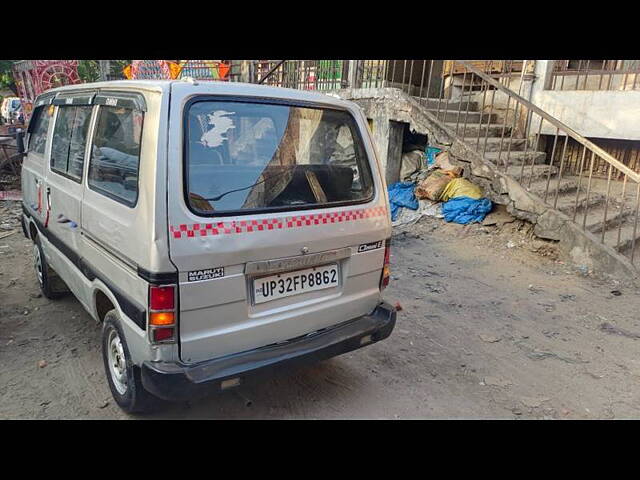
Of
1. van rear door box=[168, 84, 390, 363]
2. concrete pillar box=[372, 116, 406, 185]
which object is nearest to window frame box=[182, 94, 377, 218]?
van rear door box=[168, 84, 390, 363]

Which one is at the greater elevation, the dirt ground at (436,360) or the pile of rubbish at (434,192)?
the pile of rubbish at (434,192)

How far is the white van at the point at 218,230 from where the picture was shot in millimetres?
2102

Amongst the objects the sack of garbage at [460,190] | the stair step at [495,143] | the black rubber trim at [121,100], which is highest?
the black rubber trim at [121,100]

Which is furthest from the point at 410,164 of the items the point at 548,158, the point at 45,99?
the point at 45,99

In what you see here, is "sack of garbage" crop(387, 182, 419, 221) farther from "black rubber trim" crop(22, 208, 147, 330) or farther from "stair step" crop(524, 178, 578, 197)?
"black rubber trim" crop(22, 208, 147, 330)

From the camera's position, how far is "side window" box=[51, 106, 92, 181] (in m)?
2.92

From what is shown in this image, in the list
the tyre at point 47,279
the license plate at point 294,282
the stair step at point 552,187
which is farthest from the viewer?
the stair step at point 552,187

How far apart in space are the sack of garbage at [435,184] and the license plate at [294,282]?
15.8 feet

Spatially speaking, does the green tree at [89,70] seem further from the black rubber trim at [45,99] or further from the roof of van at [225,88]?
the roof of van at [225,88]

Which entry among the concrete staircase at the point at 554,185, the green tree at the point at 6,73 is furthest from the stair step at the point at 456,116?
the green tree at the point at 6,73

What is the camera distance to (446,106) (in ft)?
25.9

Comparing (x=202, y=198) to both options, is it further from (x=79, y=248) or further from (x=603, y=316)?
(x=603, y=316)

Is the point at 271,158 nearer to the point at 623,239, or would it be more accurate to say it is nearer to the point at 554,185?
the point at 623,239

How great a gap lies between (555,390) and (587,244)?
290cm
